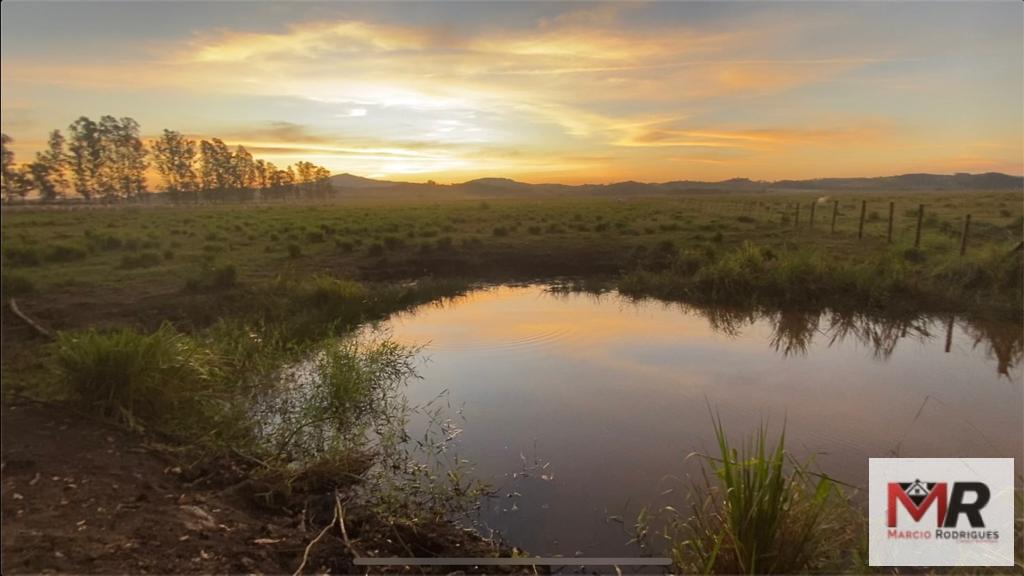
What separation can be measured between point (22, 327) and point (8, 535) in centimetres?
287

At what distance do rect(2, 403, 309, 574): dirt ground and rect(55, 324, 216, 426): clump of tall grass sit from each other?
0.24 m

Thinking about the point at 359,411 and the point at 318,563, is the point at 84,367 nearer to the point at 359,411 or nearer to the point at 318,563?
the point at 359,411

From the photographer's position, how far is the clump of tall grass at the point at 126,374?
415cm

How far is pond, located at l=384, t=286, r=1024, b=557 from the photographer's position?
4336 millimetres

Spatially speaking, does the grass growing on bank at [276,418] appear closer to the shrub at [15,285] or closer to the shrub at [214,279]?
the shrub at [15,285]

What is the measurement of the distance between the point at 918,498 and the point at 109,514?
4.50 m

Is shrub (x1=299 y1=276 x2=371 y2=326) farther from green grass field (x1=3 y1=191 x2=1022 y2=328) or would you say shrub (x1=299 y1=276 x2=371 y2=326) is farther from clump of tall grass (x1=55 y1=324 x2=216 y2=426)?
clump of tall grass (x1=55 y1=324 x2=216 y2=426)

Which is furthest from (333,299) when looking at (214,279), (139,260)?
(139,260)

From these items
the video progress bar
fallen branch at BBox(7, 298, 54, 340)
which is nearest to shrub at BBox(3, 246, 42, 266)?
fallen branch at BBox(7, 298, 54, 340)

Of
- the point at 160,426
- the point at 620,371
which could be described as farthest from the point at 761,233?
the point at 160,426

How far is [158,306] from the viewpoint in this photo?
7.46m

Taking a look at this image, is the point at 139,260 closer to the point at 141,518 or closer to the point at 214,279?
the point at 214,279

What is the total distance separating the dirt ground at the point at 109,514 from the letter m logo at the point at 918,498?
10.9 ft

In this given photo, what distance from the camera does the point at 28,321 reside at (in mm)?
4656
